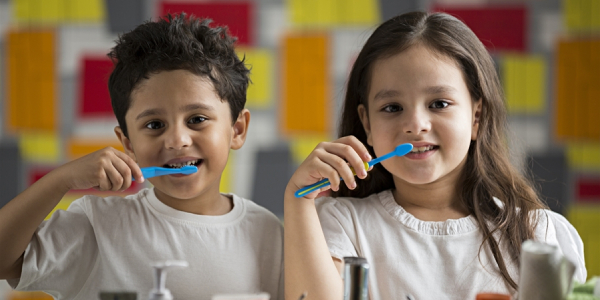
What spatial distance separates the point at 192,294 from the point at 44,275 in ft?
0.83

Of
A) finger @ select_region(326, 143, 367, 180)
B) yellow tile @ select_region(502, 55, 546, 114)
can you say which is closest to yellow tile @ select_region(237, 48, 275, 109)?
yellow tile @ select_region(502, 55, 546, 114)

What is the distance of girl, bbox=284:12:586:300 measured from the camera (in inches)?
38.4

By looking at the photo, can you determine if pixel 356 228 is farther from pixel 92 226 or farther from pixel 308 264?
pixel 92 226

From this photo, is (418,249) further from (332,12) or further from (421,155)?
(332,12)

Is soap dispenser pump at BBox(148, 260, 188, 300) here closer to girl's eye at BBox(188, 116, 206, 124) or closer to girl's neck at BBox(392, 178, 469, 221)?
girl's eye at BBox(188, 116, 206, 124)

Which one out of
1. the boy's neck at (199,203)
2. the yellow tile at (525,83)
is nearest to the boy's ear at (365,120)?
the boy's neck at (199,203)

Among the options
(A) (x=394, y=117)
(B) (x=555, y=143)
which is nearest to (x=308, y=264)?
(A) (x=394, y=117)

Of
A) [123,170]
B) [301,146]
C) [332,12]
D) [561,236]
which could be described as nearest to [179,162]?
[123,170]

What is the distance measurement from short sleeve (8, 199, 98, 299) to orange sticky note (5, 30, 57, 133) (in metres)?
1.20

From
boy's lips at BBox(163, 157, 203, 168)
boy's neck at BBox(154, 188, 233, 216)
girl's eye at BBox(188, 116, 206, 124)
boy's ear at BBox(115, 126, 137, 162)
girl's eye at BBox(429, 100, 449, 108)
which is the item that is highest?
girl's eye at BBox(429, 100, 449, 108)

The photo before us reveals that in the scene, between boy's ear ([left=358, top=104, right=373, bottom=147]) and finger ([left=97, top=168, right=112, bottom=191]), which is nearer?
finger ([left=97, top=168, right=112, bottom=191])

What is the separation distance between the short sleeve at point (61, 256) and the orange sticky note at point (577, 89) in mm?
1776

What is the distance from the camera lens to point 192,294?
3.29 feet

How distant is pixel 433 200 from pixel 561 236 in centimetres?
27
